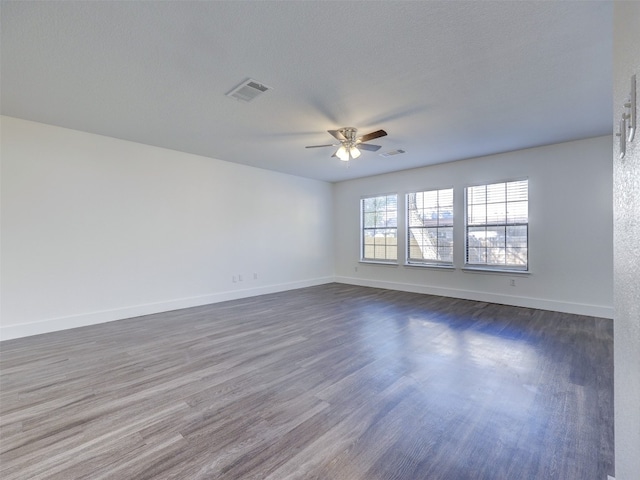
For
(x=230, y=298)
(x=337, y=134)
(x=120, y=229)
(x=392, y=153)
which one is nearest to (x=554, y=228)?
(x=392, y=153)

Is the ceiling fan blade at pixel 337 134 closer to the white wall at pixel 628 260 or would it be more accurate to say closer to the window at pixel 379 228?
the white wall at pixel 628 260

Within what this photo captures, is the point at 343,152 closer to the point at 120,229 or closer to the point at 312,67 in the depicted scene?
the point at 312,67

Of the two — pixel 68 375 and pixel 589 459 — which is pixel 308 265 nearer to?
pixel 68 375

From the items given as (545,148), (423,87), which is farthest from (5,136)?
(545,148)

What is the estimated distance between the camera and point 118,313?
4.46 metres

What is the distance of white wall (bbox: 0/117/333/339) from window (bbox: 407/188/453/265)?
9.90ft

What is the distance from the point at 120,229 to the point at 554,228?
23.1 ft

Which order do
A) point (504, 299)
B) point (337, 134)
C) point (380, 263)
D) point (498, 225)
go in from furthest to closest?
point (380, 263) < point (498, 225) < point (504, 299) < point (337, 134)

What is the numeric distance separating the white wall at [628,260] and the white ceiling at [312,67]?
109cm

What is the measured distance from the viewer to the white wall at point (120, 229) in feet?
12.3

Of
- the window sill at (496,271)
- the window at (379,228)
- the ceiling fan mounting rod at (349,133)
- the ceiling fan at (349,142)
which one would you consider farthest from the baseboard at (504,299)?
the ceiling fan mounting rod at (349,133)

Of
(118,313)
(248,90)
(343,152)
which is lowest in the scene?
(118,313)

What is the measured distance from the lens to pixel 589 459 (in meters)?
1.64

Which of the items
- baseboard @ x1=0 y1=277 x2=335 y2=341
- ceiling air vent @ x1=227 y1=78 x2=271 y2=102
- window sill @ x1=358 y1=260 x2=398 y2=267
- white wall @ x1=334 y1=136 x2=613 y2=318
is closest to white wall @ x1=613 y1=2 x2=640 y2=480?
ceiling air vent @ x1=227 y1=78 x2=271 y2=102
